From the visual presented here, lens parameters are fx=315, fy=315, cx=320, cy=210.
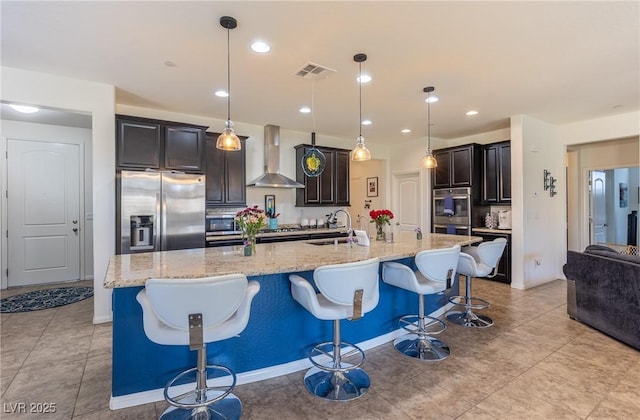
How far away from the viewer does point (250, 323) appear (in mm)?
2383

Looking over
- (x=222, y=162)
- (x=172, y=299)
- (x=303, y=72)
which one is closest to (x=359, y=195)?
(x=222, y=162)

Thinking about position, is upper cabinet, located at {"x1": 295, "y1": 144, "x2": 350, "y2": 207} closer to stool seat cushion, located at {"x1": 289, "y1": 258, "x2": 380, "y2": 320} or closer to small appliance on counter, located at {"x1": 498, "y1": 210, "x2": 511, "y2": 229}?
small appliance on counter, located at {"x1": 498, "y1": 210, "x2": 511, "y2": 229}

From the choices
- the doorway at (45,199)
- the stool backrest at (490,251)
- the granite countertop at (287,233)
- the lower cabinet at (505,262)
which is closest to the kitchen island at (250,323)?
the stool backrest at (490,251)

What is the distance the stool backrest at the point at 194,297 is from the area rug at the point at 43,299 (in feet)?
12.0

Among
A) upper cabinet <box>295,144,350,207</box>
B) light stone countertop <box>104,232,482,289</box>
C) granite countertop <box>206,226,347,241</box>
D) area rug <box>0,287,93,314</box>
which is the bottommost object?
area rug <box>0,287,93,314</box>

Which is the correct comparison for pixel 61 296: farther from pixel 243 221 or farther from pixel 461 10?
pixel 461 10

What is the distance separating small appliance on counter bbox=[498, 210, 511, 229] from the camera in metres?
5.31

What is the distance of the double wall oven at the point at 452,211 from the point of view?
223 inches

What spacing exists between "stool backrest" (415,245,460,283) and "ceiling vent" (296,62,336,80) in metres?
2.00

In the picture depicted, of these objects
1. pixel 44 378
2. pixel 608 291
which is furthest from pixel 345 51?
pixel 44 378

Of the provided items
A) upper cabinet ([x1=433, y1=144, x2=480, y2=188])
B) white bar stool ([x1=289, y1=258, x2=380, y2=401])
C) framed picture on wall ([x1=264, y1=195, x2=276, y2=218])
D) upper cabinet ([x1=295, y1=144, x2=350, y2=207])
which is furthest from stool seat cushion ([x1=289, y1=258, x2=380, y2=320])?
upper cabinet ([x1=433, y1=144, x2=480, y2=188])

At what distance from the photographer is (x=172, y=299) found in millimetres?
1651

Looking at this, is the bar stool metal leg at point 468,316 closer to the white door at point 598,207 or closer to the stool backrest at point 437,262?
the stool backrest at point 437,262

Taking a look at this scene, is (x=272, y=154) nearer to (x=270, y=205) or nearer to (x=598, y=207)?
(x=270, y=205)
